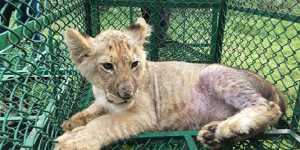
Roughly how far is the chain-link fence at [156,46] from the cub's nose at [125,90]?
16.6 inches

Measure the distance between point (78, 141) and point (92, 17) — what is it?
270 cm

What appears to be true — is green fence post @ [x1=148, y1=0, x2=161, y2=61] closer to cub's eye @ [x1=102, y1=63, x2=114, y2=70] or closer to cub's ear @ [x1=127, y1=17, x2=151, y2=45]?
cub's ear @ [x1=127, y1=17, x2=151, y2=45]

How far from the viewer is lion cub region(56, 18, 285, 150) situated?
9.48ft

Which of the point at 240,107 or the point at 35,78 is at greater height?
the point at 35,78

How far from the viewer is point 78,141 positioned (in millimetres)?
2795

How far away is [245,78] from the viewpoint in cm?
333

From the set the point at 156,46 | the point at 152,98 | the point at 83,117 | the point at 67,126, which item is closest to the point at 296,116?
the point at 152,98

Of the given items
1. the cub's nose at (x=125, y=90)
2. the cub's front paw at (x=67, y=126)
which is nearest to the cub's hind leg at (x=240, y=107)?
the cub's nose at (x=125, y=90)

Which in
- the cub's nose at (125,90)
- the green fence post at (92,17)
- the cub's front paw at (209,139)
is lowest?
the cub's front paw at (209,139)

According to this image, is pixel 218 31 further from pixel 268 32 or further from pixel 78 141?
pixel 78 141

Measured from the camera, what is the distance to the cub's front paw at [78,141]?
2.73 metres

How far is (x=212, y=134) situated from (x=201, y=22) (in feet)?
9.30

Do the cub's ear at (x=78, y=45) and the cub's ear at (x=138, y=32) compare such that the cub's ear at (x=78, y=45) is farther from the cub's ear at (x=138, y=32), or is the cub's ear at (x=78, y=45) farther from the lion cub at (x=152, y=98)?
the cub's ear at (x=138, y=32)

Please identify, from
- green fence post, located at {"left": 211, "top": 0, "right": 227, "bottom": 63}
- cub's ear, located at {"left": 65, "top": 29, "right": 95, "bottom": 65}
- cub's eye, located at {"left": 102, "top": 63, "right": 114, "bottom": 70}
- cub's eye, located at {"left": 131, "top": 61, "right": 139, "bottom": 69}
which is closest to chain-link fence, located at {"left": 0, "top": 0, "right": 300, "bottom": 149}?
green fence post, located at {"left": 211, "top": 0, "right": 227, "bottom": 63}
